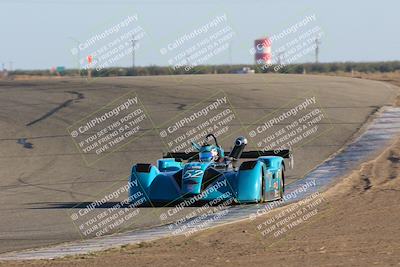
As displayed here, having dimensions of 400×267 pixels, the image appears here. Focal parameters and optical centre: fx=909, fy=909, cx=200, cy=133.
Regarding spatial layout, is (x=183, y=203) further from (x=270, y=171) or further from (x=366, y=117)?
(x=366, y=117)

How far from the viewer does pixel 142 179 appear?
17.3 metres

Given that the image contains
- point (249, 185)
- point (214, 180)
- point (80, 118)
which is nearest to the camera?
point (249, 185)

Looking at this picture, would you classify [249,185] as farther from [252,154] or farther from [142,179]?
[252,154]

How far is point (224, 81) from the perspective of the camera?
161 ft

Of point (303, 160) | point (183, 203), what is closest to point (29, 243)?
point (183, 203)

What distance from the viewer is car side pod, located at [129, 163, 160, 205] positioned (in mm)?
17219

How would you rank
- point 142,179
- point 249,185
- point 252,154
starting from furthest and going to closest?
point 252,154
point 142,179
point 249,185

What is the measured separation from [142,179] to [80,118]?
17.5 meters
